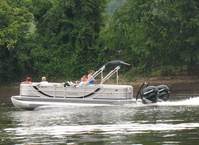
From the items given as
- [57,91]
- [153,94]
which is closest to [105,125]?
[153,94]

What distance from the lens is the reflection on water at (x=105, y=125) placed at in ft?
77.2

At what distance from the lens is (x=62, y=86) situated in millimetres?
42969

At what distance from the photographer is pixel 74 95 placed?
140 ft

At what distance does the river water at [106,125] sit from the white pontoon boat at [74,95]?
29.5 inches

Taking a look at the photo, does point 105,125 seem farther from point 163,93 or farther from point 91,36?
point 91,36

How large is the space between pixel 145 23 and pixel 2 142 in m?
44.4

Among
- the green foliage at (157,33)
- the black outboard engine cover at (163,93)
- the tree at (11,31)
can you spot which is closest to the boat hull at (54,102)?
the black outboard engine cover at (163,93)

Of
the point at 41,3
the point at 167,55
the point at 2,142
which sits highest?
the point at 41,3

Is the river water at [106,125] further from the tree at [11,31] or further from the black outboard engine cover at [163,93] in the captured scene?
the tree at [11,31]

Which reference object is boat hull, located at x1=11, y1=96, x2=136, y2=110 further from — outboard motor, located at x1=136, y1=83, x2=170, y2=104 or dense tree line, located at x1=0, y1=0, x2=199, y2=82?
dense tree line, located at x1=0, y1=0, x2=199, y2=82

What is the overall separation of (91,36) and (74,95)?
31.9 m

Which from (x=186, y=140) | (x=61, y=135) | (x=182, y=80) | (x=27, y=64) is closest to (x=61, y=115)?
Answer: (x=61, y=135)

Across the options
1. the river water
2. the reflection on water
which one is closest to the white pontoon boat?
the river water

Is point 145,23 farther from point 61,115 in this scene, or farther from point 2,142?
point 2,142
